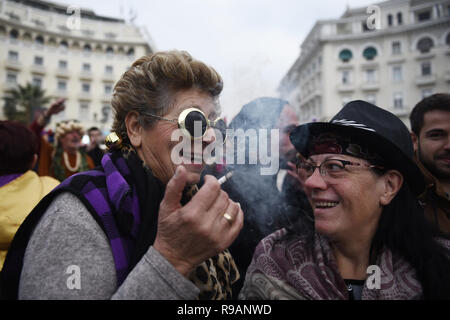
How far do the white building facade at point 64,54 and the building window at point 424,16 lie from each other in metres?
43.0

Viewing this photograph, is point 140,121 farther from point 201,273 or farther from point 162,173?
point 201,273

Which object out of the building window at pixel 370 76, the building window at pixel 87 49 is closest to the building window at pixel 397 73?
the building window at pixel 370 76

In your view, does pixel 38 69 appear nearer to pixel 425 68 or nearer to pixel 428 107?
pixel 428 107

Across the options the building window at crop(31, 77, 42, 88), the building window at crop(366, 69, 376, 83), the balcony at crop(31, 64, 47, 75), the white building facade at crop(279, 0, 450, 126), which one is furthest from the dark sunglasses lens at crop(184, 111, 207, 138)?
the balcony at crop(31, 64, 47, 75)

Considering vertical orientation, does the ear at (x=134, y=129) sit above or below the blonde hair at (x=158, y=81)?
below

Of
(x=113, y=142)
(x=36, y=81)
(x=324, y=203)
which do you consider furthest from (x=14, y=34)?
(x=324, y=203)

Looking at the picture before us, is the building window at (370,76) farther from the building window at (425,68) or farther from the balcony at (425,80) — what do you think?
the building window at (425,68)

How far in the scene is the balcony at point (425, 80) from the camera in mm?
38250

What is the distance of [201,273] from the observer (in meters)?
1.68

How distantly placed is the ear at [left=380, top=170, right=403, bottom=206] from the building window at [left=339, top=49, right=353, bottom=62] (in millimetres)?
40409

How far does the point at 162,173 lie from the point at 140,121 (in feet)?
1.24

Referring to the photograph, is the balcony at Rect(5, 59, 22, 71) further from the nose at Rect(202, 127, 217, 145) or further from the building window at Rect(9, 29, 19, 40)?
the nose at Rect(202, 127, 217, 145)
